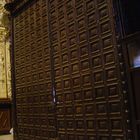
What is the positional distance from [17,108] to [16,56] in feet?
3.57

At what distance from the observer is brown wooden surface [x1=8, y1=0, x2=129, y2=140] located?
3725 mm

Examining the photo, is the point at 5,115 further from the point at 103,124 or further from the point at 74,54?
the point at 103,124

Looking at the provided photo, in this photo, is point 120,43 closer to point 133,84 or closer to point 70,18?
point 133,84

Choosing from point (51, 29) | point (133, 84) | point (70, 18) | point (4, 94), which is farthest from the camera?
point (4, 94)

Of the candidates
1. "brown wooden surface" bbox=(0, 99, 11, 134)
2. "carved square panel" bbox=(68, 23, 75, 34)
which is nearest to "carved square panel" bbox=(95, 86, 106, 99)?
"carved square panel" bbox=(68, 23, 75, 34)

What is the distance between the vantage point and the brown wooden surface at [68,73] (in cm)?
372

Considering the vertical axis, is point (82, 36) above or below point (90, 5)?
below

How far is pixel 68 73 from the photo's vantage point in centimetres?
450

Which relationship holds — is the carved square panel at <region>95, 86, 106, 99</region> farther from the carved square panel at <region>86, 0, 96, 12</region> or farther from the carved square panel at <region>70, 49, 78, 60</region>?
the carved square panel at <region>86, 0, 96, 12</region>

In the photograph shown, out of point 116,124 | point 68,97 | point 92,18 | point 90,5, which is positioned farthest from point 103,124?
point 90,5

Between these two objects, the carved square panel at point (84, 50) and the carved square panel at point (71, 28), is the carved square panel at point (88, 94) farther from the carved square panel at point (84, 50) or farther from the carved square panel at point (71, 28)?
the carved square panel at point (71, 28)

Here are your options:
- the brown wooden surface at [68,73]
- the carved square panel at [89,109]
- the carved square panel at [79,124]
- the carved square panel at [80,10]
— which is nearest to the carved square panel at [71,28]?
the brown wooden surface at [68,73]

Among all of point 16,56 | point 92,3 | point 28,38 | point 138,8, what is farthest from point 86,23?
point 16,56

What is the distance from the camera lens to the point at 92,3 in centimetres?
406
